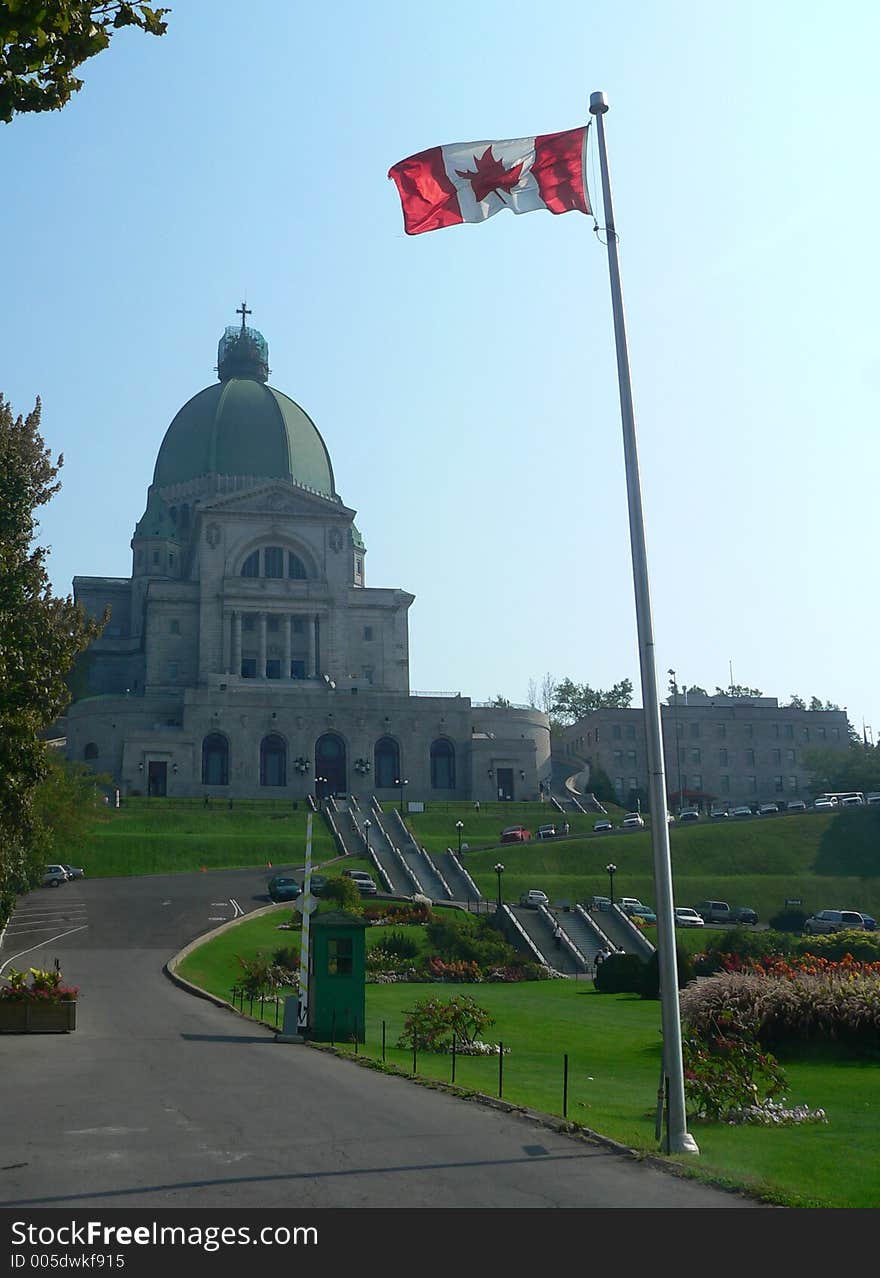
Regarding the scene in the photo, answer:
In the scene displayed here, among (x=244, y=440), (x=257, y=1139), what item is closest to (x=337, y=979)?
(x=257, y=1139)

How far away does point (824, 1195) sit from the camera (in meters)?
11.7

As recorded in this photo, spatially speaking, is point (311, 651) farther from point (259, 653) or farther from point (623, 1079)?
point (623, 1079)

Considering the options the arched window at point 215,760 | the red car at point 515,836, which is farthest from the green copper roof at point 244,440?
the red car at point 515,836

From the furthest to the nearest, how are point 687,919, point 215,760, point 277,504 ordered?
1. point 277,504
2. point 215,760
3. point 687,919

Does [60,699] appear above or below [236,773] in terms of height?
below

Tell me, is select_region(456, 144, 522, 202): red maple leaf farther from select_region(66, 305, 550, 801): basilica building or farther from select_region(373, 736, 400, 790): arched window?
select_region(373, 736, 400, 790): arched window

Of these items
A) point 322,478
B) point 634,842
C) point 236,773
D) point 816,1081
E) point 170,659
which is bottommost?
point 816,1081

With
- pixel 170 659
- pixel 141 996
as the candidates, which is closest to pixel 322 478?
pixel 170 659

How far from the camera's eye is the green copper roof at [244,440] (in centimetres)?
10625

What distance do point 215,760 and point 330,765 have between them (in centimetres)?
795

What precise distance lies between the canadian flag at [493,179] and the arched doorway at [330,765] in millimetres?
74642

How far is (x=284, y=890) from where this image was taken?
188 ft
